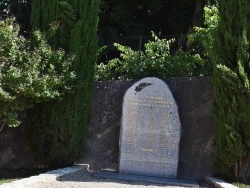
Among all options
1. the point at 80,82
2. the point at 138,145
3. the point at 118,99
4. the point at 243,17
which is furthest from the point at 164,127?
the point at 243,17

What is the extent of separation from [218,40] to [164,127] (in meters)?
2.09

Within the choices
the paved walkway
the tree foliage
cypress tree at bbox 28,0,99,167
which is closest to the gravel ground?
the paved walkway

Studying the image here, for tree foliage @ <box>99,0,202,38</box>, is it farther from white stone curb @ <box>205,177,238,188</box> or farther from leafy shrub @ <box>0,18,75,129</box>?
white stone curb @ <box>205,177,238,188</box>

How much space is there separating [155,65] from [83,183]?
4333 millimetres

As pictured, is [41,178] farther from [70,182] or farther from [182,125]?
[182,125]

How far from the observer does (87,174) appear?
948 centimetres

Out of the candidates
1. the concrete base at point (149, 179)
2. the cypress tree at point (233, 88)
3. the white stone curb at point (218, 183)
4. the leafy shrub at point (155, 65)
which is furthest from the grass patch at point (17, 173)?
the cypress tree at point (233, 88)

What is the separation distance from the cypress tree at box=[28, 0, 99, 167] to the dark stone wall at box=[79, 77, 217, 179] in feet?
1.70

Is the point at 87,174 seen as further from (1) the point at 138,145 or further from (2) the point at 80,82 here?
(2) the point at 80,82

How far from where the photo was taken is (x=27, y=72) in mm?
8656

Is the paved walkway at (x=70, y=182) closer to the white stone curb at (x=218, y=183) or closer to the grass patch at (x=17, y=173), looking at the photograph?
the white stone curb at (x=218, y=183)

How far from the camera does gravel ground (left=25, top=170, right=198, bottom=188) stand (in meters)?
7.81

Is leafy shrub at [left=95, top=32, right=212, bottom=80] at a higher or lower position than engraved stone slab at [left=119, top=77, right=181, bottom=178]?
higher

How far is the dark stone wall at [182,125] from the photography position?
33.2 feet
